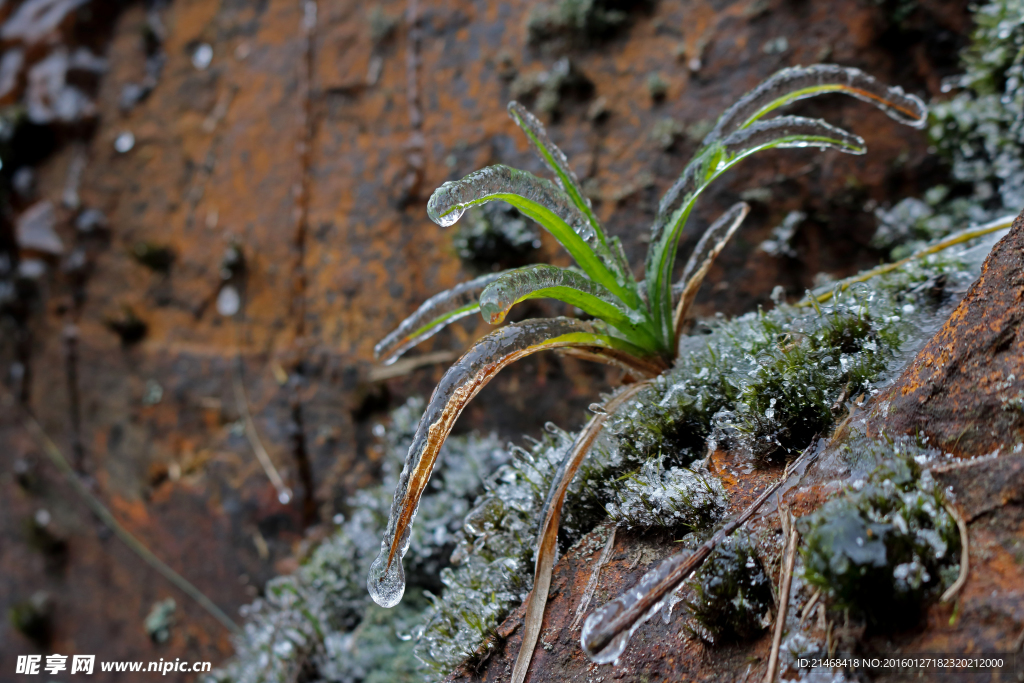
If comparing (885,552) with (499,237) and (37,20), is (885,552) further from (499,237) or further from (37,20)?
(37,20)

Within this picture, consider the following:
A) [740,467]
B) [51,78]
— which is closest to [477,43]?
[740,467]

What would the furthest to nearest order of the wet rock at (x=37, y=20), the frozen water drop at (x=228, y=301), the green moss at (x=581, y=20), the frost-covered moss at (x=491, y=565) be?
the wet rock at (x=37, y=20) < the frozen water drop at (x=228, y=301) < the green moss at (x=581, y=20) < the frost-covered moss at (x=491, y=565)

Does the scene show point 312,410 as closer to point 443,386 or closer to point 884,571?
point 443,386

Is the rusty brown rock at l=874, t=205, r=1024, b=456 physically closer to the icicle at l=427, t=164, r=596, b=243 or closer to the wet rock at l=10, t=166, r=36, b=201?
the icicle at l=427, t=164, r=596, b=243

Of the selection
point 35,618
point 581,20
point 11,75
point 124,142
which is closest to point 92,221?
point 124,142

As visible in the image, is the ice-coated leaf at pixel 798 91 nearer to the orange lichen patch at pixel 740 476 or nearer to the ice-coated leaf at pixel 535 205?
the ice-coated leaf at pixel 535 205

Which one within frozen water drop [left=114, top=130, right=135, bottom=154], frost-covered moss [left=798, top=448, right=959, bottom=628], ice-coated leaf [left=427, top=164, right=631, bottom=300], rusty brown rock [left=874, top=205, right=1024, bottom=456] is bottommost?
frost-covered moss [left=798, top=448, right=959, bottom=628]

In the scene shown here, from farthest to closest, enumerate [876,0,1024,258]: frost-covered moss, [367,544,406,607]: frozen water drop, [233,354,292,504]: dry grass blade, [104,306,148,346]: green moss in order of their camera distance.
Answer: [104,306,148,346]: green moss, [233,354,292,504]: dry grass blade, [876,0,1024,258]: frost-covered moss, [367,544,406,607]: frozen water drop

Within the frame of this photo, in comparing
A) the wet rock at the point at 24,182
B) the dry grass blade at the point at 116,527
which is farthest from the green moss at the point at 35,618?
the wet rock at the point at 24,182

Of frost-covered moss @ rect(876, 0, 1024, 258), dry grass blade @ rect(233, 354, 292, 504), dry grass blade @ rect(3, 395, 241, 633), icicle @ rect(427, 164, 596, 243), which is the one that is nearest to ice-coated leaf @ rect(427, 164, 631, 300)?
icicle @ rect(427, 164, 596, 243)
